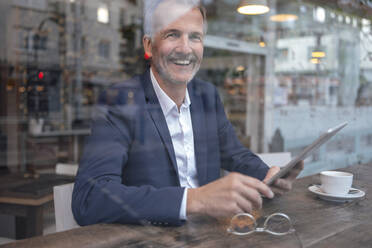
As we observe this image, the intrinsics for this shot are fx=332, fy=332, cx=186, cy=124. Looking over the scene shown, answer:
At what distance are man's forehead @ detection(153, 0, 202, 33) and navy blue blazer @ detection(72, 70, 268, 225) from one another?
0.16 meters

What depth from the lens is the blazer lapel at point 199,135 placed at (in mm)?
1042

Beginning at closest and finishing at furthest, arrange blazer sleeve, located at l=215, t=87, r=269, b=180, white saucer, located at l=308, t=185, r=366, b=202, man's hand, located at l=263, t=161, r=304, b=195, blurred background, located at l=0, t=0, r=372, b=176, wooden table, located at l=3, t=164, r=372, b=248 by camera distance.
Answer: wooden table, located at l=3, t=164, r=372, b=248 → man's hand, located at l=263, t=161, r=304, b=195 → white saucer, located at l=308, t=185, r=366, b=202 → blazer sleeve, located at l=215, t=87, r=269, b=180 → blurred background, located at l=0, t=0, r=372, b=176

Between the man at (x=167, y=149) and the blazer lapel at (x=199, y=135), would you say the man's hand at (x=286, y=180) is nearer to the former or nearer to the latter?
the man at (x=167, y=149)

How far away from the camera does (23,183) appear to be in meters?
1.63

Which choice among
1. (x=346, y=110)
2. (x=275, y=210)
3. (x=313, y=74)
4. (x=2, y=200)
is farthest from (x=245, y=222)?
(x=313, y=74)

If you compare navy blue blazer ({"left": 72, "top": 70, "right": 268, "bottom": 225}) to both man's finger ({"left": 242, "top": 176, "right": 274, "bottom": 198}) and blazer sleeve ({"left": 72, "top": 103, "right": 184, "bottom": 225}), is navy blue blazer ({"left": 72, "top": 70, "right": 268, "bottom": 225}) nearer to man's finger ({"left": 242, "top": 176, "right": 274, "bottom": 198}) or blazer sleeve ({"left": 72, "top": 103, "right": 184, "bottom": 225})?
blazer sleeve ({"left": 72, "top": 103, "right": 184, "bottom": 225})

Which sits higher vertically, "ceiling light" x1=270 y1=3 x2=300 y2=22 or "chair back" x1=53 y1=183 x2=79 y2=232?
"ceiling light" x1=270 y1=3 x2=300 y2=22

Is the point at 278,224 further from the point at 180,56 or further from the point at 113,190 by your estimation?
the point at 180,56

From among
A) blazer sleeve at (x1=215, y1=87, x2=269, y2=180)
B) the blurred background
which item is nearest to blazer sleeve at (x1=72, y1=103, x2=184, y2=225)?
blazer sleeve at (x1=215, y1=87, x2=269, y2=180)

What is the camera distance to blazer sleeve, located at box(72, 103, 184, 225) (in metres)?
0.68

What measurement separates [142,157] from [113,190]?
0.66 feet

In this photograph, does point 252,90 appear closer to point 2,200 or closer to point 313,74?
point 313,74

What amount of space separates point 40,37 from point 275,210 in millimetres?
5049

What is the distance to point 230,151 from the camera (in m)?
1.22
